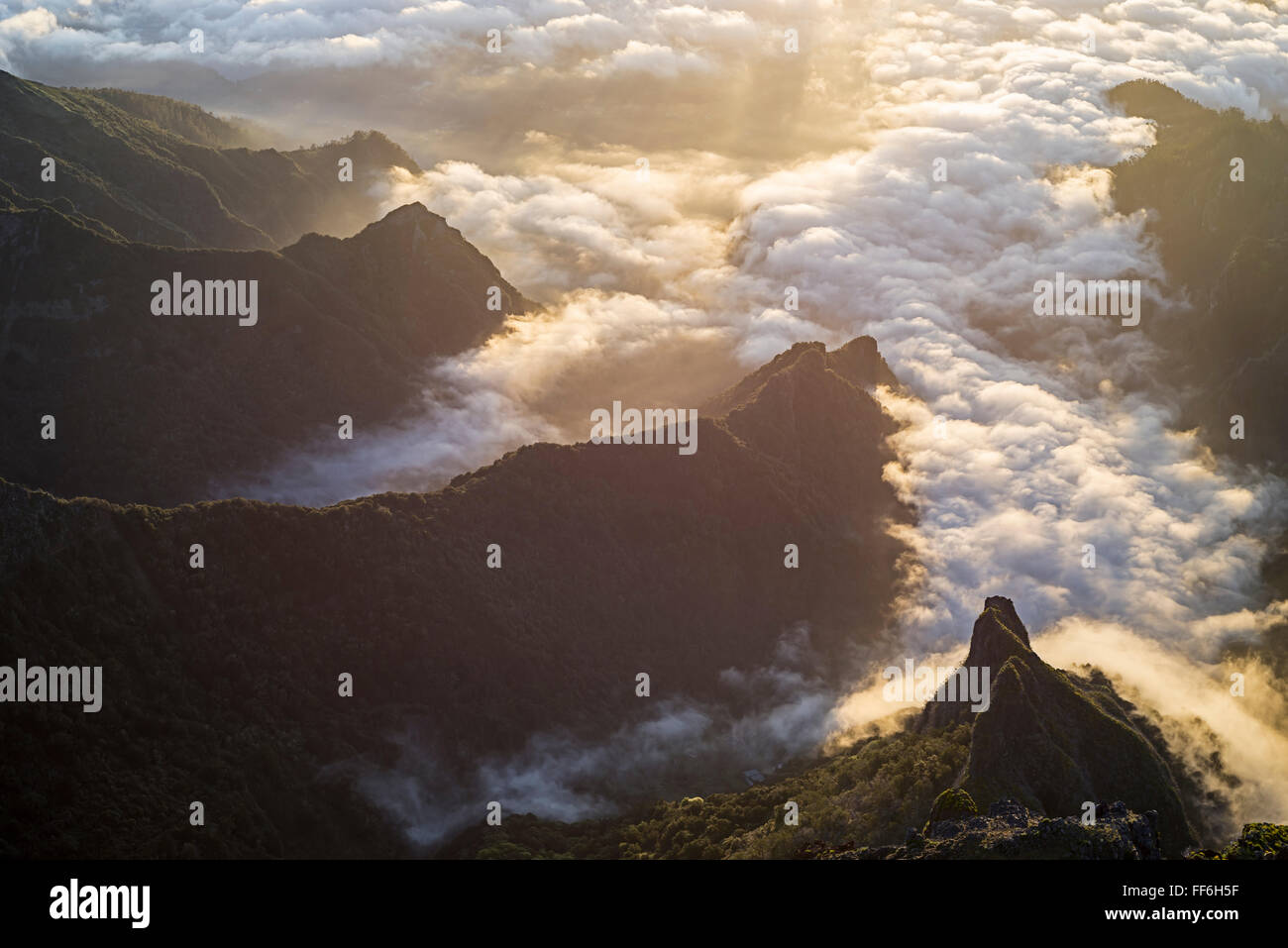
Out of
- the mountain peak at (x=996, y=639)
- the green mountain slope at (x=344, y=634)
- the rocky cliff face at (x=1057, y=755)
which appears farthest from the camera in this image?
the mountain peak at (x=996, y=639)

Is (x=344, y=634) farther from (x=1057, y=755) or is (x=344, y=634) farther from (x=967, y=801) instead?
(x=1057, y=755)

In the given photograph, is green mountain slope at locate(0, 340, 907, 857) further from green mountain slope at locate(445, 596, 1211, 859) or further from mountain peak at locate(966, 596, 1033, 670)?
mountain peak at locate(966, 596, 1033, 670)

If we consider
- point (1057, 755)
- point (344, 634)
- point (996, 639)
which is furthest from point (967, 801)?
point (344, 634)

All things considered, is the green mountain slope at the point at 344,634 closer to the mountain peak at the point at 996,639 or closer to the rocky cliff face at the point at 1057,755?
the mountain peak at the point at 996,639

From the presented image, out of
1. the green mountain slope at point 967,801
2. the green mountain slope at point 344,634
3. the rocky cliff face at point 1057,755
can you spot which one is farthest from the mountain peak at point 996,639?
the green mountain slope at point 344,634

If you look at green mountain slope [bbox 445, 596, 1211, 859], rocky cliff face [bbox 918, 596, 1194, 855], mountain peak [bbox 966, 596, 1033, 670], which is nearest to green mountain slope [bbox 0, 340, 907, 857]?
green mountain slope [bbox 445, 596, 1211, 859]

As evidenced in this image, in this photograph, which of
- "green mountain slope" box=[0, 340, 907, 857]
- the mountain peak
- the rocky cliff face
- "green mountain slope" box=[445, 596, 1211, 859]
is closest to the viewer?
"green mountain slope" box=[445, 596, 1211, 859]

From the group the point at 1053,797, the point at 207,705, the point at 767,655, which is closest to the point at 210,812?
the point at 207,705

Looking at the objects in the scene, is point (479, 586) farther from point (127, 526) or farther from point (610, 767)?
point (127, 526)

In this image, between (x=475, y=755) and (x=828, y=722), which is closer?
(x=475, y=755)

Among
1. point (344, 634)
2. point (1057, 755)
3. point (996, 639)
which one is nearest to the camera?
point (1057, 755)

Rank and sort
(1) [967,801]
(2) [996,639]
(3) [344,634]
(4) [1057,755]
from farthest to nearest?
(3) [344,634] < (2) [996,639] < (4) [1057,755] < (1) [967,801]
